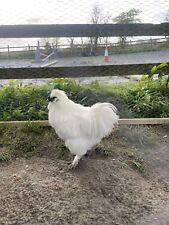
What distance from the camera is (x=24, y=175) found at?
2.67 m

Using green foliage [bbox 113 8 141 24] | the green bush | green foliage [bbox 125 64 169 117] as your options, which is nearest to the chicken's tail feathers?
the green bush

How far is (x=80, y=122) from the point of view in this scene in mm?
2738

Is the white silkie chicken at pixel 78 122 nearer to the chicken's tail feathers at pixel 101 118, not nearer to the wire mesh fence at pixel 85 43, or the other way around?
the chicken's tail feathers at pixel 101 118

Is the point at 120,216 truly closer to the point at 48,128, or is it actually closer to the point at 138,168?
the point at 138,168

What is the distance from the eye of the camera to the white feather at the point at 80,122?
8.95 ft

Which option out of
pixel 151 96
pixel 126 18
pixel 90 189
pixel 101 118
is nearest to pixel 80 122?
pixel 101 118

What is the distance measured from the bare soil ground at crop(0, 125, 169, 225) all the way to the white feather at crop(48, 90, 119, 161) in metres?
0.22

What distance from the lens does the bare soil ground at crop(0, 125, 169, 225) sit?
7.38 ft

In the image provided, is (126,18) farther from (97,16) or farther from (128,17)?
(97,16)

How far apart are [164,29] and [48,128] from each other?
1.53m

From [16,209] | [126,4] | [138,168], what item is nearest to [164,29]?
[126,4]

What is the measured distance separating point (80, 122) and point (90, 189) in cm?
52

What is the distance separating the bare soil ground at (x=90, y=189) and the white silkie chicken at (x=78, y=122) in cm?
21

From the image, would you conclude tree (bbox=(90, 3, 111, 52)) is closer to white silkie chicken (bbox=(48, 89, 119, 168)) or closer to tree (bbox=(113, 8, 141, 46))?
tree (bbox=(113, 8, 141, 46))
